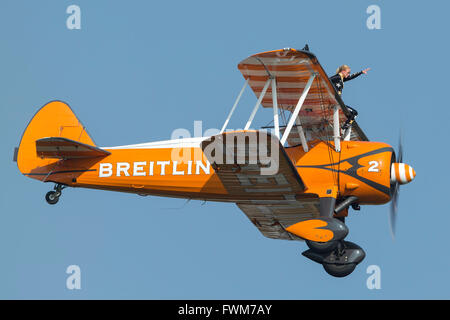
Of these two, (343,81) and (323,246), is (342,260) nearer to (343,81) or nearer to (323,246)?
(323,246)

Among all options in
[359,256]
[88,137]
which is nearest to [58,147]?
[88,137]

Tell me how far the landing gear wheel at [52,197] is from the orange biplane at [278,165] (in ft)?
0.06

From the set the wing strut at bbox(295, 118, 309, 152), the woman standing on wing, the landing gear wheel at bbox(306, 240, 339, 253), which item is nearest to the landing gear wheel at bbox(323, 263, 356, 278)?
the landing gear wheel at bbox(306, 240, 339, 253)

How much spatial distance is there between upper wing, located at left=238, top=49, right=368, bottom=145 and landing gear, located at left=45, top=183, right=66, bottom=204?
13.6 ft

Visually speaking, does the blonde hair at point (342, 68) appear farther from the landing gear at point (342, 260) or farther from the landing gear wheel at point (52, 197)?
the landing gear wheel at point (52, 197)

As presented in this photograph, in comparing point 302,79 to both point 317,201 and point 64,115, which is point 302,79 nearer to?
point 317,201

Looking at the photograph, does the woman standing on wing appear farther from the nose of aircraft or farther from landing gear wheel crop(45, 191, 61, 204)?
landing gear wheel crop(45, 191, 61, 204)

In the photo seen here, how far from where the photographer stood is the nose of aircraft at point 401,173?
565 inches

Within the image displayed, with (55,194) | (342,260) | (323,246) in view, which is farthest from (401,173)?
(55,194)

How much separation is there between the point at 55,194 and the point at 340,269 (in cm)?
554

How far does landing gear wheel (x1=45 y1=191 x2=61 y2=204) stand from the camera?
51.4 feet

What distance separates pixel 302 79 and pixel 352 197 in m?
2.23

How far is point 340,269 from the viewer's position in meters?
14.5

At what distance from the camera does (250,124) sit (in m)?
14.0
